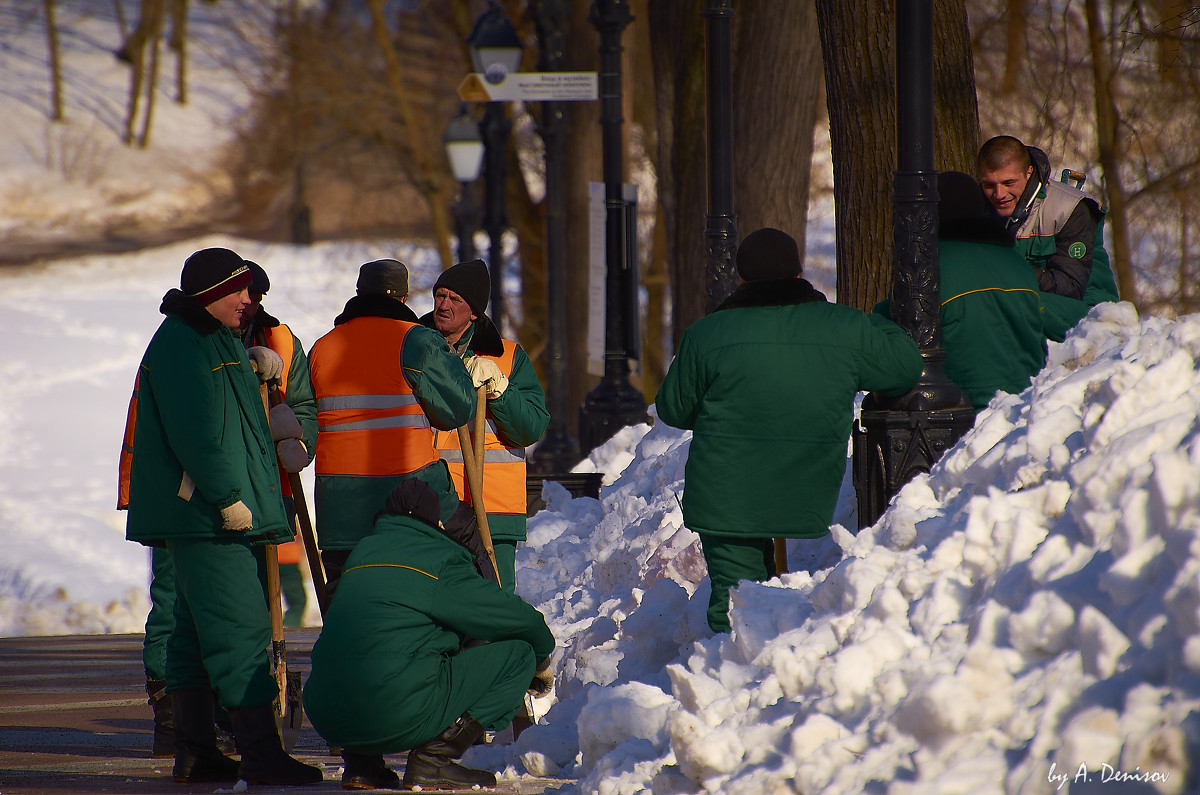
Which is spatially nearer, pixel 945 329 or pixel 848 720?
pixel 848 720

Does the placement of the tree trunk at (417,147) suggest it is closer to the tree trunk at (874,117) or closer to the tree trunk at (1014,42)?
the tree trunk at (1014,42)

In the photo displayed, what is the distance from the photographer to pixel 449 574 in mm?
4648

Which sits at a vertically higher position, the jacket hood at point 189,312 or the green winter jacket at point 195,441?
the jacket hood at point 189,312

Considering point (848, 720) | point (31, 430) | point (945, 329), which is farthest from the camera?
point (31, 430)

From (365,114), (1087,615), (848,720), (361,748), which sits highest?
(365,114)

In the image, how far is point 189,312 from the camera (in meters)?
4.93

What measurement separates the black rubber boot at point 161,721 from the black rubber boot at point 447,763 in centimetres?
125

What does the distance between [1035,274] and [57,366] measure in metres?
22.1

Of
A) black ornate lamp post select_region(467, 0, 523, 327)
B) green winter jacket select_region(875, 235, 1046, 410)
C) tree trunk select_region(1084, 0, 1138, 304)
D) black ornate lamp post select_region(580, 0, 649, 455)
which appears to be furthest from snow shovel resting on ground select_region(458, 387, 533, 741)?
tree trunk select_region(1084, 0, 1138, 304)

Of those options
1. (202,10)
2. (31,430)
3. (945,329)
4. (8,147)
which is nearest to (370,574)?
(945,329)

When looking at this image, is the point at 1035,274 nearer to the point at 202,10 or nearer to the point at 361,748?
the point at 361,748

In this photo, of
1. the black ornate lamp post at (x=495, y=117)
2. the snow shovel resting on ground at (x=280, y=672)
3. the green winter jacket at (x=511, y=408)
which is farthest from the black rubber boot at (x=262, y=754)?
the black ornate lamp post at (x=495, y=117)

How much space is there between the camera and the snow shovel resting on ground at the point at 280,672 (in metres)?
5.66

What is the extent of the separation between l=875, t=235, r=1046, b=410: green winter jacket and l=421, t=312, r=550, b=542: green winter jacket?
4.87 ft
